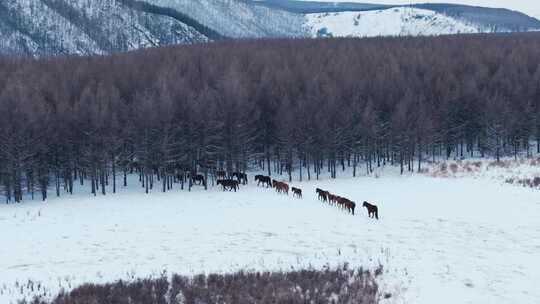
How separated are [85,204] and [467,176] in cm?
3872

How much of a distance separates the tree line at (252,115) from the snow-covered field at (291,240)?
10.6 m

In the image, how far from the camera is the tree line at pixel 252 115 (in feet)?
180

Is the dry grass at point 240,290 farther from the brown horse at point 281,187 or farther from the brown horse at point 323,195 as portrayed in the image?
the brown horse at point 281,187

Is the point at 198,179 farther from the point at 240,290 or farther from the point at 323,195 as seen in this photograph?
the point at 240,290

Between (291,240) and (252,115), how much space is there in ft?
137

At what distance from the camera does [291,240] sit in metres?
28.9

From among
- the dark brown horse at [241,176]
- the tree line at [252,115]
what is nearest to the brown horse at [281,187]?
the dark brown horse at [241,176]

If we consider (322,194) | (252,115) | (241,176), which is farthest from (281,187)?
(252,115)

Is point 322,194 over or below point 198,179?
below

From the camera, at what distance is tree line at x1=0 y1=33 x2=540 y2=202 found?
54.9 metres

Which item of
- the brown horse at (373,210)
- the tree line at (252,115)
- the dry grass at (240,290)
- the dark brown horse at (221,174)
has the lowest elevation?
the dry grass at (240,290)

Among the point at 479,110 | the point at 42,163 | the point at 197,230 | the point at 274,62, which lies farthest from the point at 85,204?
the point at 274,62

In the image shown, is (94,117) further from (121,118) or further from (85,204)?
(85,204)

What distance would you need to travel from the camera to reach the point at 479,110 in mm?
79125
